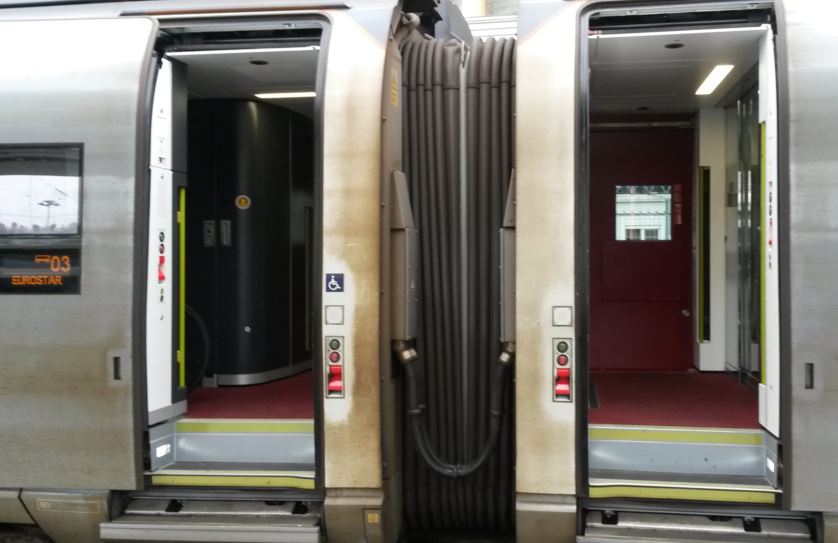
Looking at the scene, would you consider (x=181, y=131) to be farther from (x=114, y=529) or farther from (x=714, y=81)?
(x=714, y=81)

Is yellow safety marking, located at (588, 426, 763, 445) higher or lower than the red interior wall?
lower

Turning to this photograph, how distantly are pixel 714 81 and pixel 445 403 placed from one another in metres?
3.09

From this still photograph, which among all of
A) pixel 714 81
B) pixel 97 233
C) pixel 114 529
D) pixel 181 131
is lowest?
pixel 114 529

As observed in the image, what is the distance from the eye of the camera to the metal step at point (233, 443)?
443cm

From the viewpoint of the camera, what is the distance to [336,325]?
13.3ft

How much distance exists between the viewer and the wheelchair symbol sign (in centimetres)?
405

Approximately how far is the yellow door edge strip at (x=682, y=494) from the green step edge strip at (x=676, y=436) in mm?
318

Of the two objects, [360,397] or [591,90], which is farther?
[591,90]

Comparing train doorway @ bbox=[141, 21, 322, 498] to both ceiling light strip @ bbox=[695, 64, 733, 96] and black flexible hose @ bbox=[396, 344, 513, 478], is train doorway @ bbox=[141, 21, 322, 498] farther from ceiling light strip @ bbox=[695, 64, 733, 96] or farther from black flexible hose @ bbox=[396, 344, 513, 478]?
ceiling light strip @ bbox=[695, 64, 733, 96]

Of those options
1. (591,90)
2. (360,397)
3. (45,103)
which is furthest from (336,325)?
(591,90)

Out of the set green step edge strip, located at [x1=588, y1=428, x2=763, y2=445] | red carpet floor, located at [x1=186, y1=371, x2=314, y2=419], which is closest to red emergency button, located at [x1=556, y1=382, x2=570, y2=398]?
green step edge strip, located at [x1=588, y1=428, x2=763, y2=445]

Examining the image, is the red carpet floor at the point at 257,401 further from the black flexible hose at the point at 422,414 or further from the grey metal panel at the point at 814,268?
the grey metal panel at the point at 814,268

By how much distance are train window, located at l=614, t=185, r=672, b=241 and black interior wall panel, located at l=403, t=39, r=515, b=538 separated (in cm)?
269

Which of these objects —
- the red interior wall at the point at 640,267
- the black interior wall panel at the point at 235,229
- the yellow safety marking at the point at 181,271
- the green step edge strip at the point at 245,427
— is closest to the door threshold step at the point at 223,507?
the green step edge strip at the point at 245,427
